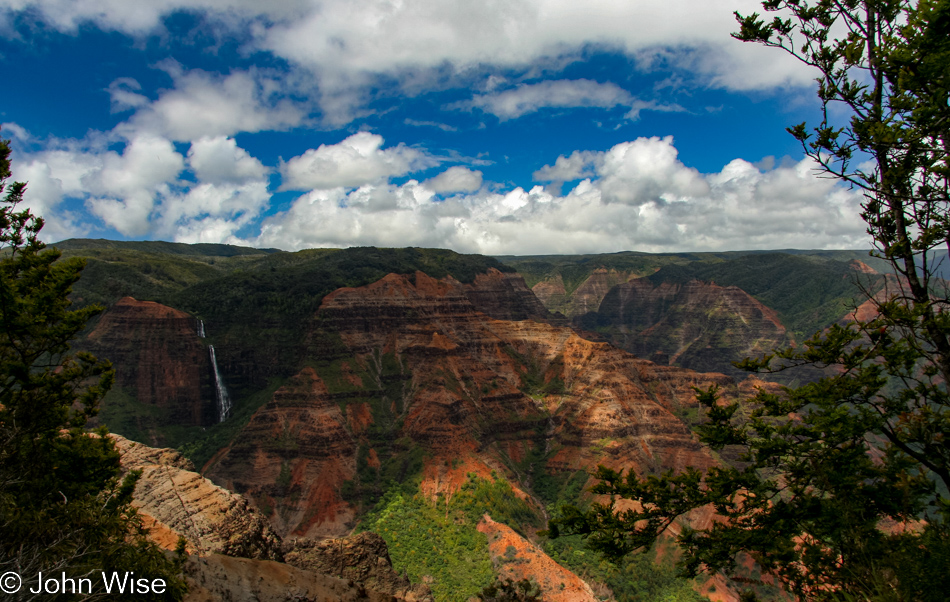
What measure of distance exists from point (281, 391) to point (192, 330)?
107ft

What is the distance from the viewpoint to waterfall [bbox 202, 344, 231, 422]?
111 m

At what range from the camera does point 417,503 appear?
264 feet

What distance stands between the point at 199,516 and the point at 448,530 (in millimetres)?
57168

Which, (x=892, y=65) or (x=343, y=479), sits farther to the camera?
(x=343, y=479)

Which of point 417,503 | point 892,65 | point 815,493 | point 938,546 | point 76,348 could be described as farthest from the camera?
point 76,348

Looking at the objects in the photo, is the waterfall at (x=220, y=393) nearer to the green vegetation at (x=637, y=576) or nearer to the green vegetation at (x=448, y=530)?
the green vegetation at (x=448, y=530)

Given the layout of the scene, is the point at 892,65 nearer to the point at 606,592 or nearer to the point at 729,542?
the point at 729,542

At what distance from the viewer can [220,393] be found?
11225 cm

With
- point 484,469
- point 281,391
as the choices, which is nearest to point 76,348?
point 281,391

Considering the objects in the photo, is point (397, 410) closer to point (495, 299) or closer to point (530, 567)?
point (530, 567)

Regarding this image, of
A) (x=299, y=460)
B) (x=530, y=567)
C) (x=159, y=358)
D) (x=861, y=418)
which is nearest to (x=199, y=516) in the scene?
(x=861, y=418)

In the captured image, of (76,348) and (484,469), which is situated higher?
(76,348)

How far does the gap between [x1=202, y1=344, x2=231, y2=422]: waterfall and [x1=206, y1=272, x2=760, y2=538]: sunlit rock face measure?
70.4 ft

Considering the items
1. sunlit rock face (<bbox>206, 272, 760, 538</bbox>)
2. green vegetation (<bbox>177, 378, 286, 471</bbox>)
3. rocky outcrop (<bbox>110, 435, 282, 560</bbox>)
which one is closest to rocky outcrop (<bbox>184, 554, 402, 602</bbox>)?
rocky outcrop (<bbox>110, 435, 282, 560</bbox>)
